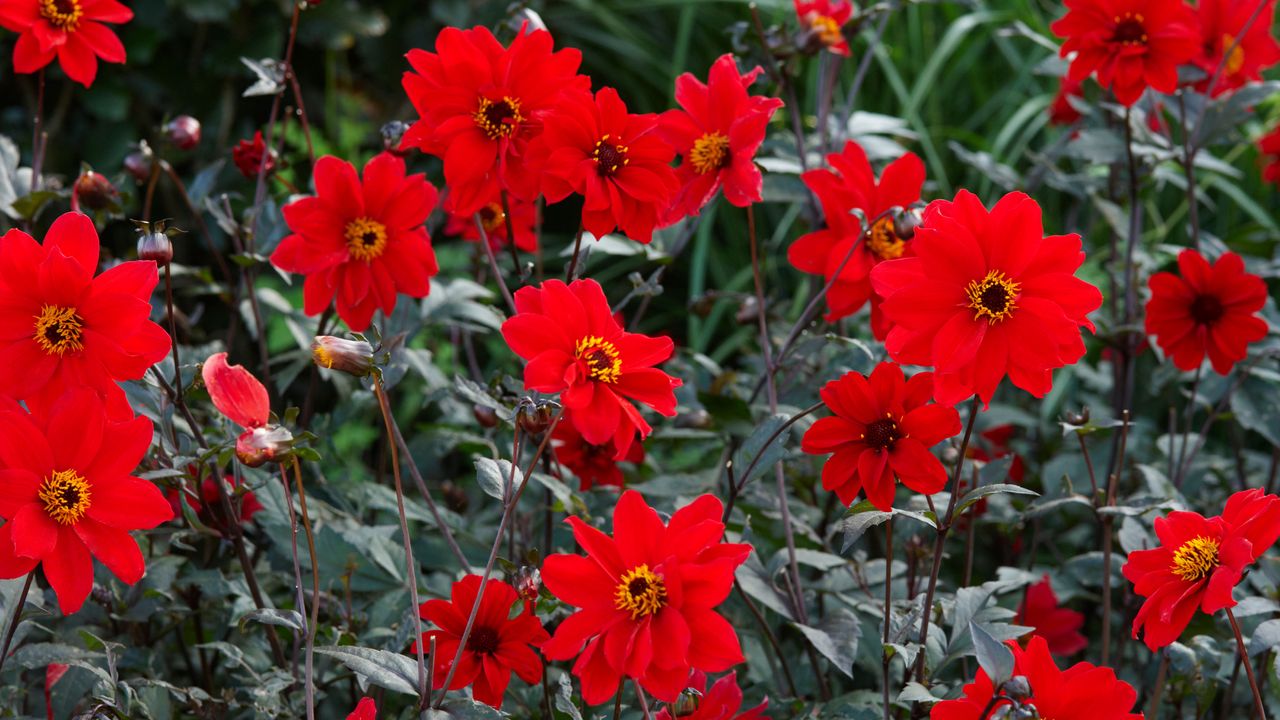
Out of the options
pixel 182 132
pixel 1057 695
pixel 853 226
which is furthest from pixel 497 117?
pixel 1057 695

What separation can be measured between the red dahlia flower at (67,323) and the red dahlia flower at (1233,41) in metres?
1.43

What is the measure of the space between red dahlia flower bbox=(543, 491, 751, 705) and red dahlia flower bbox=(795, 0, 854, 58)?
2.58ft

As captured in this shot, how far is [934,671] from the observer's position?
1.12 metres

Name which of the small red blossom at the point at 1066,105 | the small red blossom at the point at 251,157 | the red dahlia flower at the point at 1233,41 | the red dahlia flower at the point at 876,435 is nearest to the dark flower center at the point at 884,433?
the red dahlia flower at the point at 876,435

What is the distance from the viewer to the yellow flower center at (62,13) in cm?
129

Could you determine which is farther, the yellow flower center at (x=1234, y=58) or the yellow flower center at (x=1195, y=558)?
the yellow flower center at (x=1234, y=58)

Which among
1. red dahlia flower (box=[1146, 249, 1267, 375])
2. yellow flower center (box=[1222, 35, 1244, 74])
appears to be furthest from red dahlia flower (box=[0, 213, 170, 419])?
yellow flower center (box=[1222, 35, 1244, 74])

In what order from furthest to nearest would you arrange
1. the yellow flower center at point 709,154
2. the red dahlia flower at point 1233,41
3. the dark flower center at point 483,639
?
the red dahlia flower at point 1233,41
the yellow flower center at point 709,154
the dark flower center at point 483,639

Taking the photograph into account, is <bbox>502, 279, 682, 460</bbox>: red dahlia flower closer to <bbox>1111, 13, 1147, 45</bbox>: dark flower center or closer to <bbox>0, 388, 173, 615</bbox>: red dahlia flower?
<bbox>0, 388, 173, 615</bbox>: red dahlia flower

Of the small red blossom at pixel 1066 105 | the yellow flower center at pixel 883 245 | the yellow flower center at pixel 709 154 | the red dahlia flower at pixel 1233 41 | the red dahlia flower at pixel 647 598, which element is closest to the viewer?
the red dahlia flower at pixel 647 598

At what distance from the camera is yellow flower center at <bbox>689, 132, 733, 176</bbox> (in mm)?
1167

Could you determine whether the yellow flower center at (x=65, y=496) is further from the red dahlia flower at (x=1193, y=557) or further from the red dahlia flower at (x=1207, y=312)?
the red dahlia flower at (x=1207, y=312)

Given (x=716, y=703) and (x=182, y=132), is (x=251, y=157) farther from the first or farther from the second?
(x=716, y=703)

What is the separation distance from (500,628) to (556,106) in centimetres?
45
